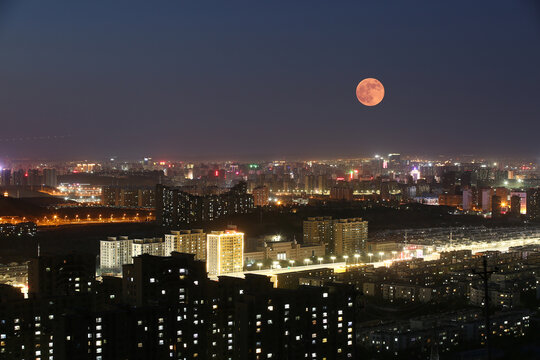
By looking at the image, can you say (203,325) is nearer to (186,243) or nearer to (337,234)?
(186,243)

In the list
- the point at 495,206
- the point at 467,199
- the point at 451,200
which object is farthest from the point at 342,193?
the point at 495,206

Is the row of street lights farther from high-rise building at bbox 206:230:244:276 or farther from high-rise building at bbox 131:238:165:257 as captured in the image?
high-rise building at bbox 131:238:165:257

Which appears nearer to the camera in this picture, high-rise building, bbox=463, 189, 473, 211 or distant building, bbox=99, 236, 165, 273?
distant building, bbox=99, 236, 165, 273

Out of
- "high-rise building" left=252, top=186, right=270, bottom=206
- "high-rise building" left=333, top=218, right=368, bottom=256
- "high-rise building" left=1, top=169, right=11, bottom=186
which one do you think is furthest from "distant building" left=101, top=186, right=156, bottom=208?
"high-rise building" left=333, top=218, right=368, bottom=256

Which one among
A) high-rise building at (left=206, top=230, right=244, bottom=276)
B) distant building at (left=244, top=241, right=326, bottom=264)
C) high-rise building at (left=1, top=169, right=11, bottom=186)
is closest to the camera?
high-rise building at (left=206, top=230, right=244, bottom=276)

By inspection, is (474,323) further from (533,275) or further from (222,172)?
(222,172)

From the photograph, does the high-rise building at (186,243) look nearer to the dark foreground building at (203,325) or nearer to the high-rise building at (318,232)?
the high-rise building at (318,232)

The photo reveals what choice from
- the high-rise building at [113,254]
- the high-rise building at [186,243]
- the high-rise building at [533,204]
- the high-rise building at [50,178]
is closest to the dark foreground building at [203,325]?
the high-rise building at [186,243]

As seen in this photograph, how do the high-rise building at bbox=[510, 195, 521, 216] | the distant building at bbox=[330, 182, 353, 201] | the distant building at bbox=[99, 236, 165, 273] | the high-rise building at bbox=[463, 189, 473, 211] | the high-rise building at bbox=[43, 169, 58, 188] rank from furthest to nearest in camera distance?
the high-rise building at bbox=[43, 169, 58, 188], the distant building at bbox=[330, 182, 353, 201], the high-rise building at bbox=[463, 189, 473, 211], the high-rise building at bbox=[510, 195, 521, 216], the distant building at bbox=[99, 236, 165, 273]
